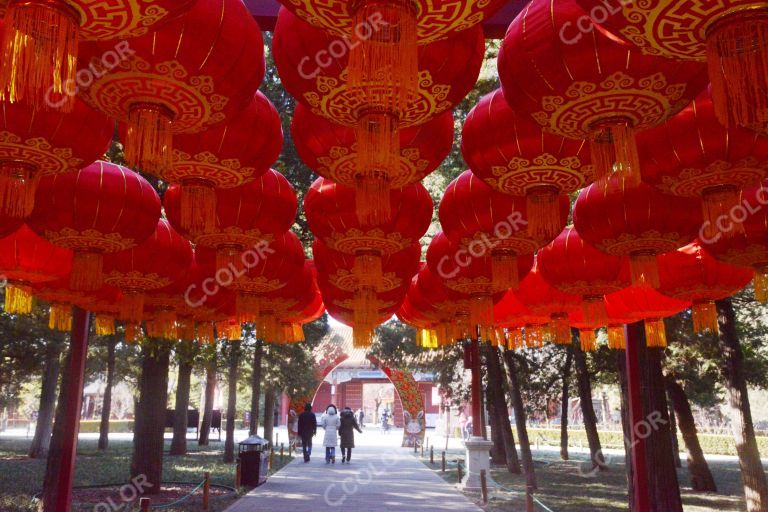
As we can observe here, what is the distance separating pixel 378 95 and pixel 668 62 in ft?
4.75

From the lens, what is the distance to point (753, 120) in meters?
2.62

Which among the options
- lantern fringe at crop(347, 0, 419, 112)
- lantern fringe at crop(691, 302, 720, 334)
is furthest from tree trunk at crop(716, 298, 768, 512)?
lantern fringe at crop(347, 0, 419, 112)

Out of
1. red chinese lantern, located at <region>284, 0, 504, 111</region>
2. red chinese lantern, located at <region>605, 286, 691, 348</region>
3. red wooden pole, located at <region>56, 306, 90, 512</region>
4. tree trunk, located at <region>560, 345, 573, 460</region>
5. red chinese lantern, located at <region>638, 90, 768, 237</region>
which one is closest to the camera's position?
red chinese lantern, located at <region>284, 0, 504, 111</region>

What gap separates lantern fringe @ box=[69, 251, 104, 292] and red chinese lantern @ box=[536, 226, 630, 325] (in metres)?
4.45

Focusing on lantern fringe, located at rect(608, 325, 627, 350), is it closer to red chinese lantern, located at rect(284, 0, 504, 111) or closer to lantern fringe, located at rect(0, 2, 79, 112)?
red chinese lantern, located at rect(284, 0, 504, 111)

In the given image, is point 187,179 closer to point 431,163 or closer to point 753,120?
point 431,163

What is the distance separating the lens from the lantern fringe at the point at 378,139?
3.50m

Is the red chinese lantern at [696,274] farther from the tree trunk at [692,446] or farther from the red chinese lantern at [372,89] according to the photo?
the tree trunk at [692,446]

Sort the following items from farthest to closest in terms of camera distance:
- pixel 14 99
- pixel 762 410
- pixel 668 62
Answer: pixel 762 410, pixel 668 62, pixel 14 99

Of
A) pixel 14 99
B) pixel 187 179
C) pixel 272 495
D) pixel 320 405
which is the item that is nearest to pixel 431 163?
pixel 187 179

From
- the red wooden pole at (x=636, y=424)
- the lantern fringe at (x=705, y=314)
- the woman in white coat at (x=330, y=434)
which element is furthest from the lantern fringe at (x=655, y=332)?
the woman in white coat at (x=330, y=434)

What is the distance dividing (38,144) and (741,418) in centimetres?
1001

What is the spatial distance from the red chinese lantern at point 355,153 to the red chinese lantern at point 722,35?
1.76 m

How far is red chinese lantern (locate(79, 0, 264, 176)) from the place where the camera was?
3039mm
